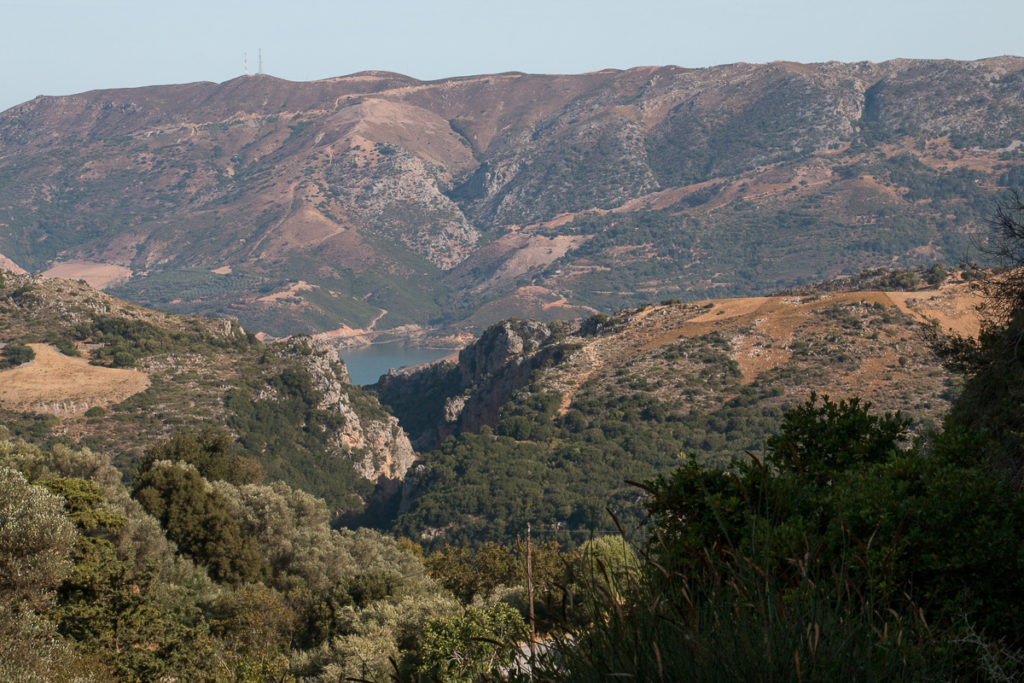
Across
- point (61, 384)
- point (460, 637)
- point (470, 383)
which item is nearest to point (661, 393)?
point (470, 383)

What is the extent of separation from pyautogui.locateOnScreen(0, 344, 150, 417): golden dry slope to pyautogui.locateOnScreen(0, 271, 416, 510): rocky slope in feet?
0.26

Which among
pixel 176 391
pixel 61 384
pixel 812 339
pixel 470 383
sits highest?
pixel 812 339

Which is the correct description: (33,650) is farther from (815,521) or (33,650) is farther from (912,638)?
(912,638)

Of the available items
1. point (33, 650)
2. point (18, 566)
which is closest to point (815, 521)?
point (33, 650)

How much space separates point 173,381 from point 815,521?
70.3m

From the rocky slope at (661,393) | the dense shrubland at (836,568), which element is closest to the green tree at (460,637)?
the dense shrubland at (836,568)

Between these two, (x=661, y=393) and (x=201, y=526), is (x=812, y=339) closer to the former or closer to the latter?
(x=661, y=393)

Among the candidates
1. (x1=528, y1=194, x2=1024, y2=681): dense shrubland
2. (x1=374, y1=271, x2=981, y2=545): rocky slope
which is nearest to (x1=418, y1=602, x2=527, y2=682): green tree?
(x1=528, y1=194, x2=1024, y2=681): dense shrubland

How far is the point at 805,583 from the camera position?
4.69 metres

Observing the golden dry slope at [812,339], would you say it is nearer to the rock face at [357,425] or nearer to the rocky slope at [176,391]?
the rock face at [357,425]

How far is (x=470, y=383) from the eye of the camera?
306 ft

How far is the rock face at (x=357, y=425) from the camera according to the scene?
74062 millimetres

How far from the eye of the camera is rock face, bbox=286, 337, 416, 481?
74.1 m

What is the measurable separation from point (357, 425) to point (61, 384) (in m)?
25.5
